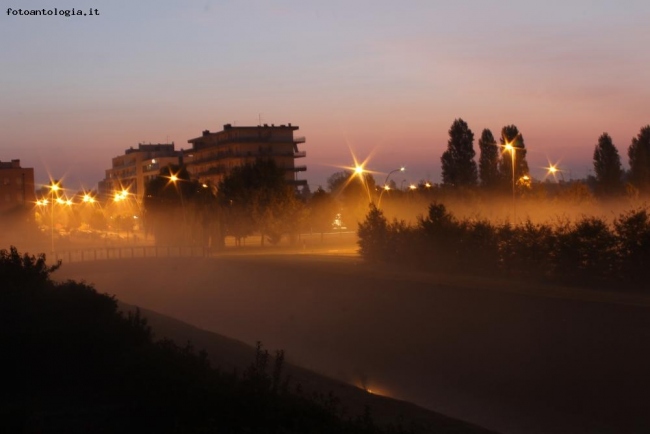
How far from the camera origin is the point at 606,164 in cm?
6606

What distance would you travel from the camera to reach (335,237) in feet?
299

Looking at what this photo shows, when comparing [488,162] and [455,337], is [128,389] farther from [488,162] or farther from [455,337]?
[488,162]

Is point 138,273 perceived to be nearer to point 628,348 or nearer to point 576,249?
point 576,249

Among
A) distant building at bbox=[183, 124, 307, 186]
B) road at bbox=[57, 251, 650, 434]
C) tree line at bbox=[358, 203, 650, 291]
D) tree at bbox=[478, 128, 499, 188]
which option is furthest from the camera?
distant building at bbox=[183, 124, 307, 186]

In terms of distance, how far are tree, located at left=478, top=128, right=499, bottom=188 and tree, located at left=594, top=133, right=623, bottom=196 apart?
8.26 meters

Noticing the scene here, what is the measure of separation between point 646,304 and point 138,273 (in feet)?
120

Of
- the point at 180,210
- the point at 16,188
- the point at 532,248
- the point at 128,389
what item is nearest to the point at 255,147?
the point at 16,188

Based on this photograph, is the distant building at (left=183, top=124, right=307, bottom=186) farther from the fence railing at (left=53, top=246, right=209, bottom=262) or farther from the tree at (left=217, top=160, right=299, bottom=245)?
the fence railing at (left=53, top=246, right=209, bottom=262)

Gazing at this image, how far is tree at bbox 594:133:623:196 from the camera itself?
65.2 m

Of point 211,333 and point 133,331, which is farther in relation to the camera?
point 211,333

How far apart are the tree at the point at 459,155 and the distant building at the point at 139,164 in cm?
7507

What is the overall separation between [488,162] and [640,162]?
46.4 ft

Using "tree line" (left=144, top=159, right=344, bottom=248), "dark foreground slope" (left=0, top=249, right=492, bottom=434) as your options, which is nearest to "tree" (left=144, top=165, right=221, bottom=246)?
"tree line" (left=144, top=159, right=344, bottom=248)

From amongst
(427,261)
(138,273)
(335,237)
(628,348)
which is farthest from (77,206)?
(628,348)
